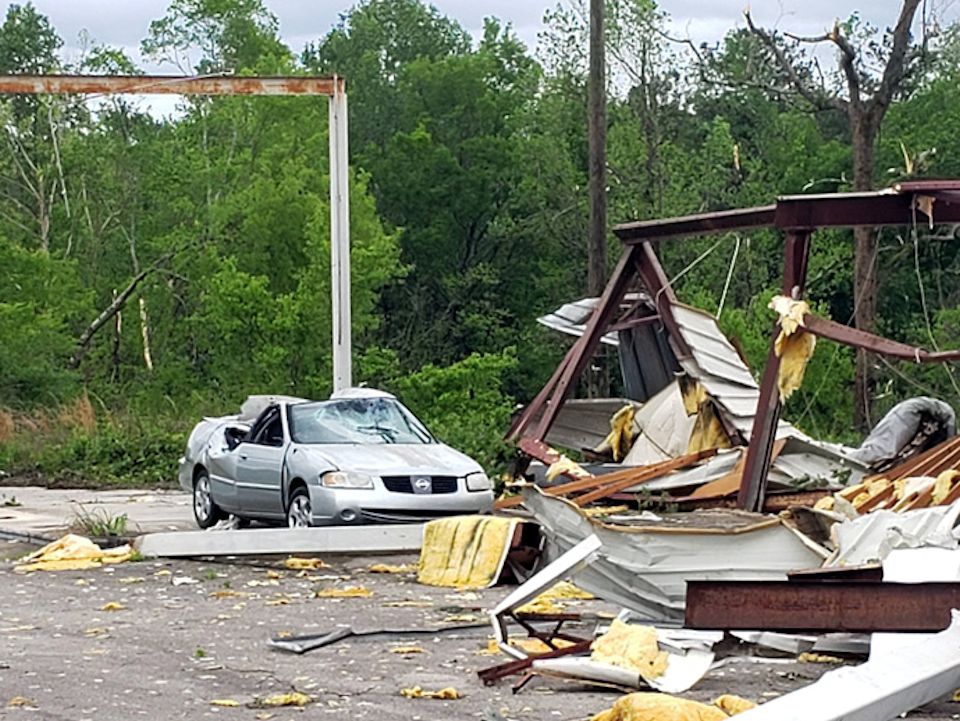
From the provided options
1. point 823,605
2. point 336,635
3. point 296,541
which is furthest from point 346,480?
point 823,605

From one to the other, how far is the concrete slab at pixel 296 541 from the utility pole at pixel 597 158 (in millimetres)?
13285

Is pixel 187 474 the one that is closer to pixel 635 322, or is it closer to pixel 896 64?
pixel 635 322

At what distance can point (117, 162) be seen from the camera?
60.0m

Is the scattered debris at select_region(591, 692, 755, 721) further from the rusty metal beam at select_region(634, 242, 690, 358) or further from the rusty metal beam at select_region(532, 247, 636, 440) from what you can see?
the rusty metal beam at select_region(532, 247, 636, 440)

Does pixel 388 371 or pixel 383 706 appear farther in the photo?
pixel 388 371

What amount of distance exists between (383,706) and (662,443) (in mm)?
11802

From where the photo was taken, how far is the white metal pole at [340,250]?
2538 centimetres

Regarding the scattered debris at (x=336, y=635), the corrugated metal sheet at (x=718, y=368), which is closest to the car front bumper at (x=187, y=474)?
the corrugated metal sheet at (x=718, y=368)

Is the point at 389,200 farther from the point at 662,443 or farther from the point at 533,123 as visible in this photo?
the point at 662,443

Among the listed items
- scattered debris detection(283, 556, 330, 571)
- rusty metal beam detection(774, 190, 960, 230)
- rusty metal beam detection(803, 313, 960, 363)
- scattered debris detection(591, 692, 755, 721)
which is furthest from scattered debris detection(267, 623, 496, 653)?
rusty metal beam detection(774, 190, 960, 230)

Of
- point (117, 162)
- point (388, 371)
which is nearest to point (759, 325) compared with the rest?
point (388, 371)

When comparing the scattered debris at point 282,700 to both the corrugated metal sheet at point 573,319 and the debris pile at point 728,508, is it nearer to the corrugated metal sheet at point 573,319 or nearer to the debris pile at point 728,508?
the debris pile at point 728,508

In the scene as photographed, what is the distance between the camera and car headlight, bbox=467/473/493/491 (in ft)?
57.1

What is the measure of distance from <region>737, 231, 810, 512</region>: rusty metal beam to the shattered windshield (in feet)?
12.9
